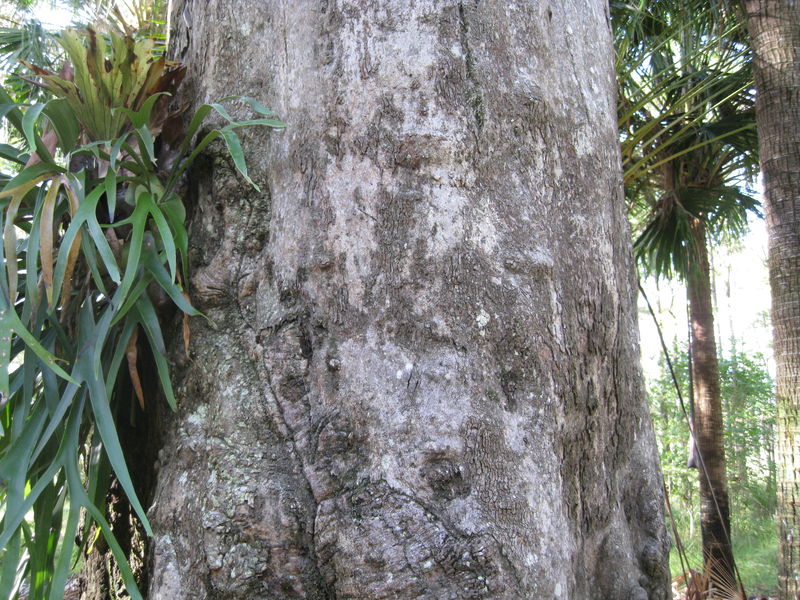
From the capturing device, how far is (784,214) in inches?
149

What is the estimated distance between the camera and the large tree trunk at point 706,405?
6027 millimetres

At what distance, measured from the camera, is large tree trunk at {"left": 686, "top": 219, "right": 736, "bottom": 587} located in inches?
237

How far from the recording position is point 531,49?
1491 millimetres

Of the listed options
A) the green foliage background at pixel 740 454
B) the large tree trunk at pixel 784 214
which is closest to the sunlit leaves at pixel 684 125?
the large tree trunk at pixel 784 214

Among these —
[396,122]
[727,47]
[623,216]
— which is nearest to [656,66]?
[727,47]

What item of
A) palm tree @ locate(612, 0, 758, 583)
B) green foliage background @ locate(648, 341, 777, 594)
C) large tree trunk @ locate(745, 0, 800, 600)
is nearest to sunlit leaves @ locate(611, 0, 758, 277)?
palm tree @ locate(612, 0, 758, 583)

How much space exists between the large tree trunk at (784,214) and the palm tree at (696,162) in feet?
4.45

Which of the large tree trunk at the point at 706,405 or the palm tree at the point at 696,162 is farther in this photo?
the large tree trunk at the point at 706,405

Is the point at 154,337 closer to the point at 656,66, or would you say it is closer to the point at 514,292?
the point at 514,292

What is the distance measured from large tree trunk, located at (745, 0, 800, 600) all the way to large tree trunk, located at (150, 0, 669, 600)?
2.60m

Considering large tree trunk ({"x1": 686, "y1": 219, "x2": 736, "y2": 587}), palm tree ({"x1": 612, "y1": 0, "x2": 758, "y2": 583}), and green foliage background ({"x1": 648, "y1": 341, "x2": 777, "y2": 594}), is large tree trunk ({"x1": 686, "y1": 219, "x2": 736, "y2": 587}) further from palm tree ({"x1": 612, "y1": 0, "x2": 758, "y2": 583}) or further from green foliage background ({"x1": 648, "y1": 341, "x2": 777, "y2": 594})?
green foliage background ({"x1": 648, "y1": 341, "x2": 777, "y2": 594})

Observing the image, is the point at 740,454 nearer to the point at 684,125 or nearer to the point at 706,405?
the point at 706,405

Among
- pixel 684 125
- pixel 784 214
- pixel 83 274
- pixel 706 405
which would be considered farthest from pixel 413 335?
pixel 706 405

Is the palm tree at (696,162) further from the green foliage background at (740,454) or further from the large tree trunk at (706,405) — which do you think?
the green foliage background at (740,454)
